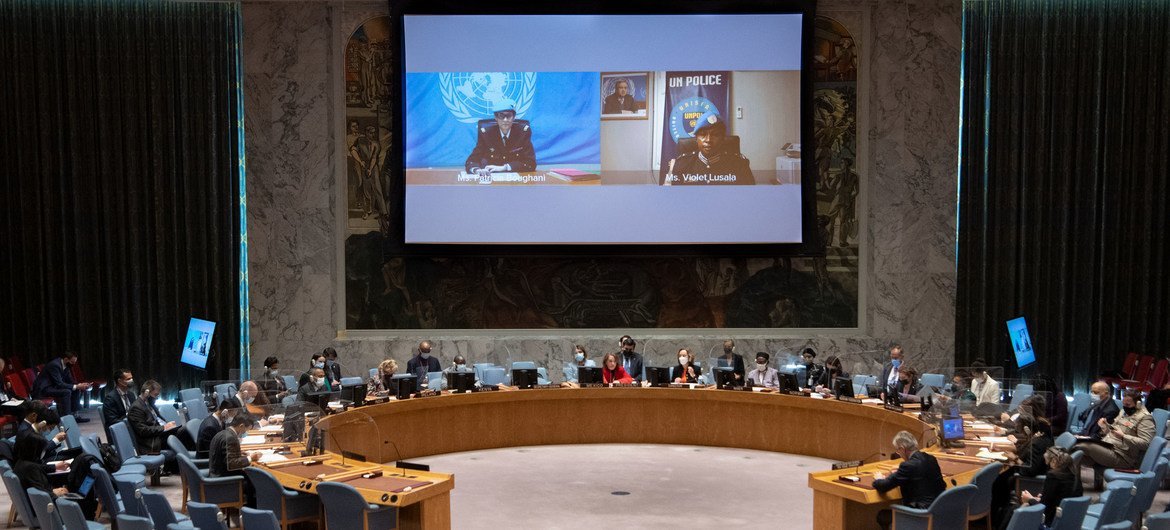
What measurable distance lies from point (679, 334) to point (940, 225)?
432 centimetres

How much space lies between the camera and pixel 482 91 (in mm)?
15188

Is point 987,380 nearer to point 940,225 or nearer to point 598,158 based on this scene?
point 940,225

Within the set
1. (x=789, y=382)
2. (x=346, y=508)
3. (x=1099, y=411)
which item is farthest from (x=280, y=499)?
(x=1099, y=411)

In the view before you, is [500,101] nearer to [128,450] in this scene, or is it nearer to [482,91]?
[482,91]

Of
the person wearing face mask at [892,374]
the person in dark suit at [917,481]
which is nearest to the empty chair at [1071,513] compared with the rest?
the person in dark suit at [917,481]

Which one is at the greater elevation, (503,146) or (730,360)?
(503,146)

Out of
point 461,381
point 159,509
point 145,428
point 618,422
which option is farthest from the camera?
point 618,422

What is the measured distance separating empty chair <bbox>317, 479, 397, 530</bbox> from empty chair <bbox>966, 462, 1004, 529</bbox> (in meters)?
4.21

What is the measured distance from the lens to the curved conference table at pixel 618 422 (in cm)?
1116

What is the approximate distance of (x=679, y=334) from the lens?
1573cm

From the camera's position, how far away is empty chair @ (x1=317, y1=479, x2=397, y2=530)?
7.13 m

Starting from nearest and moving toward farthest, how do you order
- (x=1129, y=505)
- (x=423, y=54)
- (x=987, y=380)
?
(x=1129, y=505)
(x=987, y=380)
(x=423, y=54)

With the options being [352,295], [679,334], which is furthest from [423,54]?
[679,334]

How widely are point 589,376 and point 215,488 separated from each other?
551 centimetres
